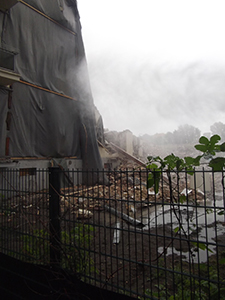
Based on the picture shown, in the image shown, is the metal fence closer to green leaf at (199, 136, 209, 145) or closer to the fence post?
the fence post

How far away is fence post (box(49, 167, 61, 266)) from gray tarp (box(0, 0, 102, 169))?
644 cm

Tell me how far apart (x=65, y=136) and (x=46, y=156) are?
1.54m

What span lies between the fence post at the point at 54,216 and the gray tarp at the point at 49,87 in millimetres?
6443

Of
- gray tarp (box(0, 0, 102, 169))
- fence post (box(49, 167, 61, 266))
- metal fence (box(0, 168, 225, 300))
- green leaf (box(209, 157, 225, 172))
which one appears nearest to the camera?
green leaf (box(209, 157, 225, 172))

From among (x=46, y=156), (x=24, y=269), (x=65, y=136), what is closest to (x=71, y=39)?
(x=65, y=136)

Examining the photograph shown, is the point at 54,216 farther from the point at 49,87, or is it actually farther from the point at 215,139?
the point at 49,87

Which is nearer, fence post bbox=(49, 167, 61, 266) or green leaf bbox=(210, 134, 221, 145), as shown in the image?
green leaf bbox=(210, 134, 221, 145)

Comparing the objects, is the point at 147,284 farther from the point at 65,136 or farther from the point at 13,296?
the point at 65,136

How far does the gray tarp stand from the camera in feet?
28.2

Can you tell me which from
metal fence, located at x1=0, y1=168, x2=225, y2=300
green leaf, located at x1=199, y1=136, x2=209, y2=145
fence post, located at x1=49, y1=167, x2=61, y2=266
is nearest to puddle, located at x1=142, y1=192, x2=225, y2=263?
metal fence, located at x1=0, y1=168, x2=225, y2=300

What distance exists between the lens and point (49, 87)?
10.0 metres

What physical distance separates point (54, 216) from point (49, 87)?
8.69 m

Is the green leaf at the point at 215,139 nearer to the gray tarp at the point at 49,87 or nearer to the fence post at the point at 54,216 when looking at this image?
the fence post at the point at 54,216

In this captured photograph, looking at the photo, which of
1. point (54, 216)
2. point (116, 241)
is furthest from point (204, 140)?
point (54, 216)
